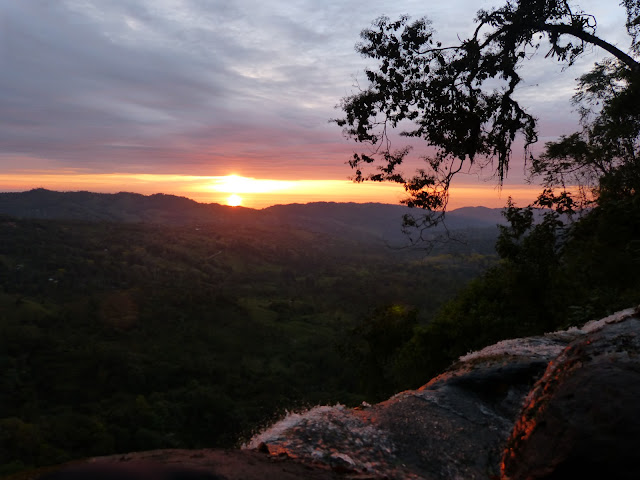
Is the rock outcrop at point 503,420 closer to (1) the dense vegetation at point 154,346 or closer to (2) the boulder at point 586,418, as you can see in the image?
(2) the boulder at point 586,418

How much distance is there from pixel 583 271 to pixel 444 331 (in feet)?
29.8

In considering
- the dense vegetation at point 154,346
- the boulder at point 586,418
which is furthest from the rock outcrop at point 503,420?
the dense vegetation at point 154,346

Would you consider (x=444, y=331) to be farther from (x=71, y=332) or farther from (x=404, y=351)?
(x=71, y=332)

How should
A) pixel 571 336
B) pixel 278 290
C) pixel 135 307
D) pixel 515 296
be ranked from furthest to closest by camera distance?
1. pixel 278 290
2. pixel 135 307
3. pixel 515 296
4. pixel 571 336

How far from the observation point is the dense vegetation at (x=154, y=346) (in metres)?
60.5

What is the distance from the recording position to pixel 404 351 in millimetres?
26562

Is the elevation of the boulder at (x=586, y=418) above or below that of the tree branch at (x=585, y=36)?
below

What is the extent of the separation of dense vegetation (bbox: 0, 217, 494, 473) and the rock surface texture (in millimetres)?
22522

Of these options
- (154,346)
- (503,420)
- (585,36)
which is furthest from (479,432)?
(154,346)

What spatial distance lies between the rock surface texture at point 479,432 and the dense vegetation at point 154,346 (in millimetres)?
22522

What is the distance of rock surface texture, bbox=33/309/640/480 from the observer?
12.2 feet

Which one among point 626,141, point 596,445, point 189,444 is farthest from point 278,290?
point 596,445

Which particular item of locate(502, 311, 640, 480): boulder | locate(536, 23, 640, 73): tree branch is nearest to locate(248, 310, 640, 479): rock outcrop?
locate(502, 311, 640, 480): boulder

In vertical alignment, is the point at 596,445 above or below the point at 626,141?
below
